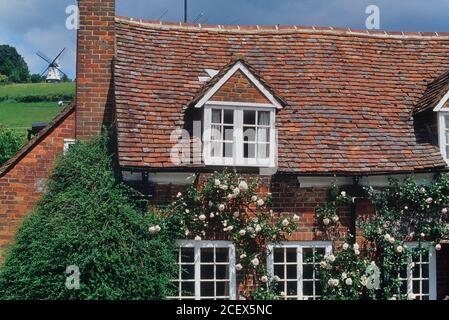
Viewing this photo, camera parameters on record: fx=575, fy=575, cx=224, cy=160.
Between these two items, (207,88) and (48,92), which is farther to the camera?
(48,92)

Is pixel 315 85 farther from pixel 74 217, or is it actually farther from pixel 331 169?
pixel 74 217

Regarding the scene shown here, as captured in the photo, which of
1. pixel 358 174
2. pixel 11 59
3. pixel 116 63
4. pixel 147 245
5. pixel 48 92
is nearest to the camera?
pixel 147 245

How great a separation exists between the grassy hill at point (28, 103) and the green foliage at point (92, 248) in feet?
95.1

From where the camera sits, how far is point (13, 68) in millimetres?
42625

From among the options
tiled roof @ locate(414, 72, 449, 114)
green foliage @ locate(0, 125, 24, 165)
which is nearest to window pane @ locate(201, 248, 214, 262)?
tiled roof @ locate(414, 72, 449, 114)

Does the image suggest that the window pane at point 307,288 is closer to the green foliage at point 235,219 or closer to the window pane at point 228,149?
the green foliage at point 235,219

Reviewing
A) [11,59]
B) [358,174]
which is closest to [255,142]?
[358,174]

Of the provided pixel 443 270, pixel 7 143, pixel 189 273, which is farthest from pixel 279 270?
pixel 7 143

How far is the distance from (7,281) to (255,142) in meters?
5.95

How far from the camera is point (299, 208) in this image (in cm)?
1271

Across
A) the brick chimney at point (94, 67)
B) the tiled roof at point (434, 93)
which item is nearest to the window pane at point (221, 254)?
the brick chimney at point (94, 67)

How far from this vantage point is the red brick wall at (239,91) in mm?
12789

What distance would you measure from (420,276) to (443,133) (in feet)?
10.9

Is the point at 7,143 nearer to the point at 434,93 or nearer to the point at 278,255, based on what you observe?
the point at 278,255
